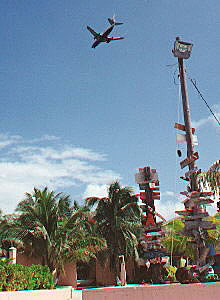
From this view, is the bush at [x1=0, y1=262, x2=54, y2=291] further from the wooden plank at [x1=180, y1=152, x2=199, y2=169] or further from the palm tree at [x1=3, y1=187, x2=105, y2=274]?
the wooden plank at [x1=180, y1=152, x2=199, y2=169]

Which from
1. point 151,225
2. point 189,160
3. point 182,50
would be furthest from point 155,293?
point 182,50

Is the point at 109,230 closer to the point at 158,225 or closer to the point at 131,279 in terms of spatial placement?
the point at 131,279

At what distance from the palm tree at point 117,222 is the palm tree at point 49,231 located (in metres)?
3.54

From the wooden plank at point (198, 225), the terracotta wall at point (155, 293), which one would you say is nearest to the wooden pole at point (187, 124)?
the wooden plank at point (198, 225)

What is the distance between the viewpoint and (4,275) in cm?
1366

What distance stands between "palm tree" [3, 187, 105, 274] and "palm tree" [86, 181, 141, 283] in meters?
3.54

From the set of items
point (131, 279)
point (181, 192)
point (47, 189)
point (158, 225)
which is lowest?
point (131, 279)

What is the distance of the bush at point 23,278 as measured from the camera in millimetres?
13734

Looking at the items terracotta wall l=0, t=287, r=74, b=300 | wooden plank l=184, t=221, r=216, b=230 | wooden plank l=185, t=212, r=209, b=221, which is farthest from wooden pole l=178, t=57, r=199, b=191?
terracotta wall l=0, t=287, r=74, b=300

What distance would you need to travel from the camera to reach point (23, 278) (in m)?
14.7

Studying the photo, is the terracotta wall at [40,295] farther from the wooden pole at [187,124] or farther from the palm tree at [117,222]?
the wooden pole at [187,124]

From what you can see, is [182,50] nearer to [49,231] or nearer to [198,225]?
[198,225]

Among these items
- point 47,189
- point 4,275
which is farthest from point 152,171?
point 47,189

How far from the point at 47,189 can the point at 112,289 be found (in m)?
17.8
